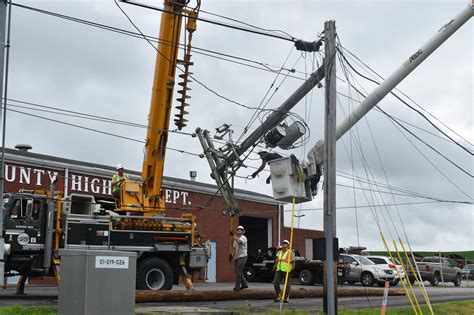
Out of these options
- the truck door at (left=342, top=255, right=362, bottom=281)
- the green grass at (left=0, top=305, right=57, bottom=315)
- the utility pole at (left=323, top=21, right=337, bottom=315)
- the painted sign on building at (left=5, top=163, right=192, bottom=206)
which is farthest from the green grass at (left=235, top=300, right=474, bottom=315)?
the truck door at (left=342, top=255, right=362, bottom=281)

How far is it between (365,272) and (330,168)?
748 inches

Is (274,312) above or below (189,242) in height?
below

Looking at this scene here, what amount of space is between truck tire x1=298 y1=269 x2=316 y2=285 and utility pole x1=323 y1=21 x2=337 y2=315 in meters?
16.5

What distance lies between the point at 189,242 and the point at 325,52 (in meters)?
6.68

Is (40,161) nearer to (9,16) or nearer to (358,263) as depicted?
(9,16)

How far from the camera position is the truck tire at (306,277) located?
31312 mm

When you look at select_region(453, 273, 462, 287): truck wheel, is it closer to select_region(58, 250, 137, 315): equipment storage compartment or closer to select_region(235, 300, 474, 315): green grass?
select_region(235, 300, 474, 315): green grass

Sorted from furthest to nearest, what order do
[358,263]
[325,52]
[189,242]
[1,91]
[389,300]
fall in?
1. [358,263]
2. [389,300]
3. [189,242]
4. [325,52]
5. [1,91]

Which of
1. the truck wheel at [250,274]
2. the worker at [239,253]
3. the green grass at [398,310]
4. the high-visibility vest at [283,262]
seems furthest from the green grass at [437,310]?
the truck wheel at [250,274]

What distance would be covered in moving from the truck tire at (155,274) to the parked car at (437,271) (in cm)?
2150

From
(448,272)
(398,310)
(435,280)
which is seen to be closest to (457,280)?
(448,272)

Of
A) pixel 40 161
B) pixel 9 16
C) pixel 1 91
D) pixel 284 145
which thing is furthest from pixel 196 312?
pixel 40 161

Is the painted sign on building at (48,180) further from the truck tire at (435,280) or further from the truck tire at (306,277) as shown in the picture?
the truck tire at (435,280)

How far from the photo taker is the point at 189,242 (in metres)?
19.2
